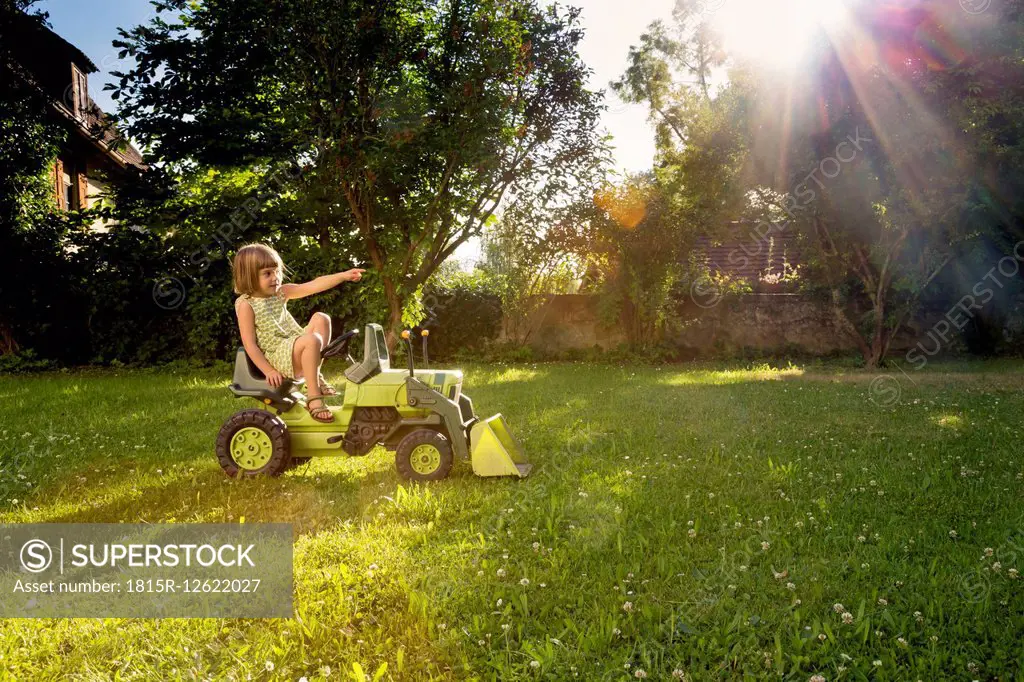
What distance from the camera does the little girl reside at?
209 inches

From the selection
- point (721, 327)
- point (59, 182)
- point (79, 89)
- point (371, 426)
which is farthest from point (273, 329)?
point (79, 89)

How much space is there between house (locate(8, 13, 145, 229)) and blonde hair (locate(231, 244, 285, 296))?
42.4ft

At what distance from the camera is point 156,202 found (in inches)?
521

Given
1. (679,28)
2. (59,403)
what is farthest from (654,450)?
(679,28)

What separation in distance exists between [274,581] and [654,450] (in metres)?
3.85

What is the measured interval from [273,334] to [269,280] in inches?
17.1

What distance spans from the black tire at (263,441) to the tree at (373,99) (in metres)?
6.94

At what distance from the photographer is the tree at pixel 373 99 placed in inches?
450

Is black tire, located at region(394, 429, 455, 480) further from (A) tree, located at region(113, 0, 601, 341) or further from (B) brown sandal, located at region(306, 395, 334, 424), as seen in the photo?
(A) tree, located at region(113, 0, 601, 341)

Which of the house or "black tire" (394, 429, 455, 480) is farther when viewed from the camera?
the house

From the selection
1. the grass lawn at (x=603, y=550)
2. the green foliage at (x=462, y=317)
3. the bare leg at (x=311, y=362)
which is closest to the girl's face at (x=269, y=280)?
the bare leg at (x=311, y=362)

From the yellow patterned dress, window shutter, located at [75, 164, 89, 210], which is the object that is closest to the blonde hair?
the yellow patterned dress

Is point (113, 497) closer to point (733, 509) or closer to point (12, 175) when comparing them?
point (733, 509)

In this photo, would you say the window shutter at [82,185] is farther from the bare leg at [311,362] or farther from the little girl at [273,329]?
the bare leg at [311,362]
